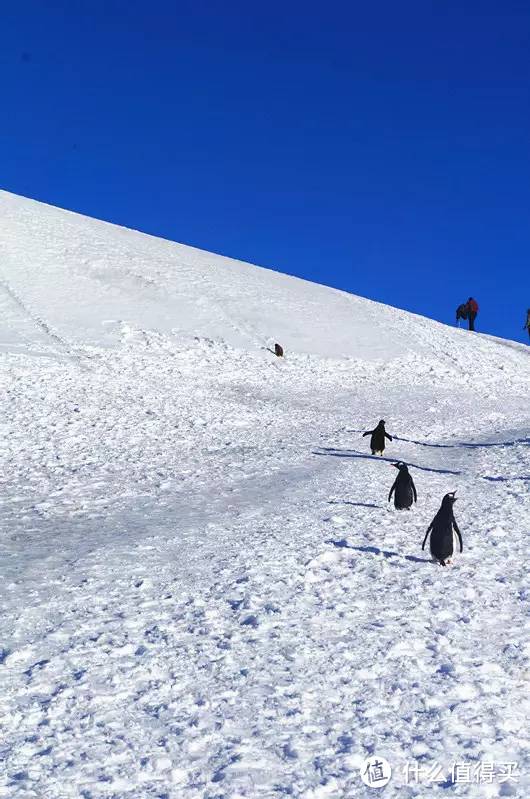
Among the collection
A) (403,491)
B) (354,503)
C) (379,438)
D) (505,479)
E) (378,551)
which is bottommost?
(378,551)

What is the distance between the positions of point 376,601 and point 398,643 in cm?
122

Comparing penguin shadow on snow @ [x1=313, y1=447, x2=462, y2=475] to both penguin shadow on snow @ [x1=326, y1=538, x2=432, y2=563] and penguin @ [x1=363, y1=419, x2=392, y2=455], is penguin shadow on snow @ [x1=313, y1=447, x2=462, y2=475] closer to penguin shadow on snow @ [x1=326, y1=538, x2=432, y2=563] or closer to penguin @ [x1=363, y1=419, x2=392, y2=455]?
penguin @ [x1=363, y1=419, x2=392, y2=455]

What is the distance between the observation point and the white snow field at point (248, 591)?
542 centimetres

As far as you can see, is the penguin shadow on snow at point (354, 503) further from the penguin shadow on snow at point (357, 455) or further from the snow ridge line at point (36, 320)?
the snow ridge line at point (36, 320)

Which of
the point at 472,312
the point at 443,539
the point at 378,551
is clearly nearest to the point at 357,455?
the point at 378,551

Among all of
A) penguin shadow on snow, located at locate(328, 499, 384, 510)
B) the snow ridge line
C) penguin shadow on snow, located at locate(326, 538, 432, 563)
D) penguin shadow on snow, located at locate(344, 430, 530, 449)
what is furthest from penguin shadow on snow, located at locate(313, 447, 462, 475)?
the snow ridge line

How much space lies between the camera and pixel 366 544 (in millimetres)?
10719

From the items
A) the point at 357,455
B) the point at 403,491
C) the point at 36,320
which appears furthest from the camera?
the point at 36,320

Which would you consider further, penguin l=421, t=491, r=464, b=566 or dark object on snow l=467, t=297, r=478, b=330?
dark object on snow l=467, t=297, r=478, b=330

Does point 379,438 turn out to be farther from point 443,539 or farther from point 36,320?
point 36,320

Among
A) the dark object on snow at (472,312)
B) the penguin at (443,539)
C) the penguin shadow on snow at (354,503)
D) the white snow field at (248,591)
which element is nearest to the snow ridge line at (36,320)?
the white snow field at (248,591)

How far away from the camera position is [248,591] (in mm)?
8734

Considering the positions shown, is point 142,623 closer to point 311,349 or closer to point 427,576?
point 427,576

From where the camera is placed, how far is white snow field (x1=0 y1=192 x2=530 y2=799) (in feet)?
17.8
